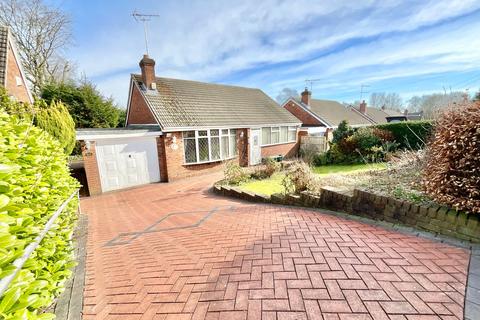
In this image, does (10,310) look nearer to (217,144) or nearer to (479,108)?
(479,108)

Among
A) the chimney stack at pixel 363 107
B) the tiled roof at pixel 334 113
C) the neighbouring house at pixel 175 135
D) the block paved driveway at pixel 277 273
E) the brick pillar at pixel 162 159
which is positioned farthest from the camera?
the chimney stack at pixel 363 107

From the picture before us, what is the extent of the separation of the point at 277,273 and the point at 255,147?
13.2m

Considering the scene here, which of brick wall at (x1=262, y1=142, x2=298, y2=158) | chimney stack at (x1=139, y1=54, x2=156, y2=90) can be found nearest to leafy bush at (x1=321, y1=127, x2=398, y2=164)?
brick wall at (x1=262, y1=142, x2=298, y2=158)

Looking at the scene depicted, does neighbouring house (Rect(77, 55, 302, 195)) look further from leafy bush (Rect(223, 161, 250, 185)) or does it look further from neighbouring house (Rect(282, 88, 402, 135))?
neighbouring house (Rect(282, 88, 402, 135))

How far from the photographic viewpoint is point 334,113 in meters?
26.7

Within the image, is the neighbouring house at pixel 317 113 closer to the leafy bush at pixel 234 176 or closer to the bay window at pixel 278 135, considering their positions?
the bay window at pixel 278 135

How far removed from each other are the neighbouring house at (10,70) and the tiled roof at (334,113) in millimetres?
23467

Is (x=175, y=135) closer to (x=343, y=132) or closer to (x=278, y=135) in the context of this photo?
(x=278, y=135)

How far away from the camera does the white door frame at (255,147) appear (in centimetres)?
1512

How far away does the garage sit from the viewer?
9328 mm

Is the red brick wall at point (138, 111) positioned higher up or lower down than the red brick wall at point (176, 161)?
higher up

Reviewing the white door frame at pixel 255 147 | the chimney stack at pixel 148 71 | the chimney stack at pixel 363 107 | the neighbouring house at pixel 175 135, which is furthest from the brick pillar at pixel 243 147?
the chimney stack at pixel 363 107

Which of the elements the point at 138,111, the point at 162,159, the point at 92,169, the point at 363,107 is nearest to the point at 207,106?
the point at 138,111

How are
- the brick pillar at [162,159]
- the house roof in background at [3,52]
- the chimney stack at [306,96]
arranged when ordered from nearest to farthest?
the house roof in background at [3,52]
the brick pillar at [162,159]
the chimney stack at [306,96]
